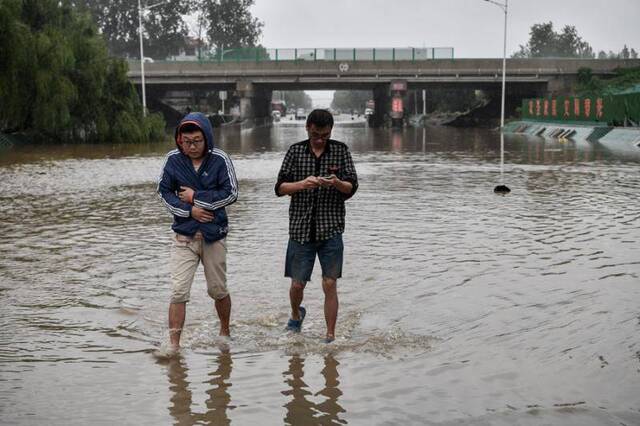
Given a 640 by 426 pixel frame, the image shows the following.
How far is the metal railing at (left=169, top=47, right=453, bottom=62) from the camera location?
64438 millimetres

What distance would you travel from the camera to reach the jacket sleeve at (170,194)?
227 inches

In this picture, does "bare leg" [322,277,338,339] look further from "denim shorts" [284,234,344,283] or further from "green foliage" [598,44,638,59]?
"green foliage" [598,44,638,59]

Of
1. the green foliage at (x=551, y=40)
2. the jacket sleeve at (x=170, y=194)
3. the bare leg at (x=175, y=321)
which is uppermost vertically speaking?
the green foliage at (x=551, y=40)

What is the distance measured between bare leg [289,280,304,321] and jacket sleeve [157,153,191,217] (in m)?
0.99

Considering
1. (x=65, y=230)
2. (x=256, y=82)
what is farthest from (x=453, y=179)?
(x=256, y=82)

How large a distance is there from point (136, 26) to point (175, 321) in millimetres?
109928

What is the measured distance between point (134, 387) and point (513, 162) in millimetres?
20528

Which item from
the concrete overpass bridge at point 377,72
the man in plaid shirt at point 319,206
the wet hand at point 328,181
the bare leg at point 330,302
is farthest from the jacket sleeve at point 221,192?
the concrete overpass bridge at point 377,72

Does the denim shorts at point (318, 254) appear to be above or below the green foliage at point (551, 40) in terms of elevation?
below

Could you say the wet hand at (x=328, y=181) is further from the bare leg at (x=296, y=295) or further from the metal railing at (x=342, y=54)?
the metal railing at (x=342, y=54)

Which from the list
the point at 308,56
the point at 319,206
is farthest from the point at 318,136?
the point at 308,56

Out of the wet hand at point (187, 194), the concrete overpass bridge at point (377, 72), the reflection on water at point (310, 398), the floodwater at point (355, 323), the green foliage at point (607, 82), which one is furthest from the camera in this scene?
the concrete overpass bridge at point (377, 72)

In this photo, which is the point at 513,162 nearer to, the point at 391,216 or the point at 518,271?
the point at 391,216

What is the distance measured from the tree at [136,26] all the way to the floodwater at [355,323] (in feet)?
324
